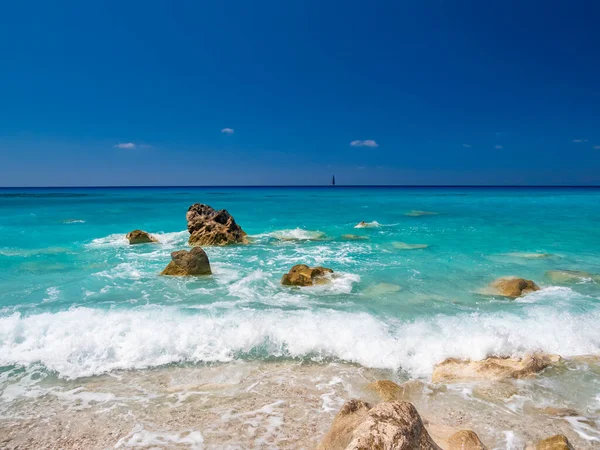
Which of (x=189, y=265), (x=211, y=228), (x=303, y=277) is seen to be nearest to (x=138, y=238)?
(x=211, y=228)

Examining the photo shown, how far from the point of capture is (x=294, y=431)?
4738 mm

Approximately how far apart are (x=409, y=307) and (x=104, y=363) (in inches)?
290

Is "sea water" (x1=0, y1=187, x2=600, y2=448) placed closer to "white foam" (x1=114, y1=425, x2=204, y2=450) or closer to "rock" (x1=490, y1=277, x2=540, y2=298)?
"white foam" (x1=114, y1=425, x2=204, y2=450)

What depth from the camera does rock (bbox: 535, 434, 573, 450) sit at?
405cm

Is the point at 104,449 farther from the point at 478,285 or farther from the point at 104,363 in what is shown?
the point at 478,285

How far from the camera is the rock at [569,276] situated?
12.3 m

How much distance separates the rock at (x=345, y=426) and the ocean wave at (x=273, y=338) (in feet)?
8.11

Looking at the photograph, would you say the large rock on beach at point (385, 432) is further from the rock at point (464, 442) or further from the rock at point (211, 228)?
the rock at point (211, 228)

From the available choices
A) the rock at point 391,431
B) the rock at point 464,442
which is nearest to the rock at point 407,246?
the rock at point 464,442

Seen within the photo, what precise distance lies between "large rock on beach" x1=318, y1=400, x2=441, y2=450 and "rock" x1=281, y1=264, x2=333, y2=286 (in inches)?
297

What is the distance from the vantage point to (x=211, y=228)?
19891 mm

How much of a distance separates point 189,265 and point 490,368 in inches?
390

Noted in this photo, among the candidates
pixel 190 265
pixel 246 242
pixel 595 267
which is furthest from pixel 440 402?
pixel 246 242

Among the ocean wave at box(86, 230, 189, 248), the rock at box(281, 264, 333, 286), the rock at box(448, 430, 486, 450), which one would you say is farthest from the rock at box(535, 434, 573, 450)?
the ocean wave at box(86, 230, 189, 248)
